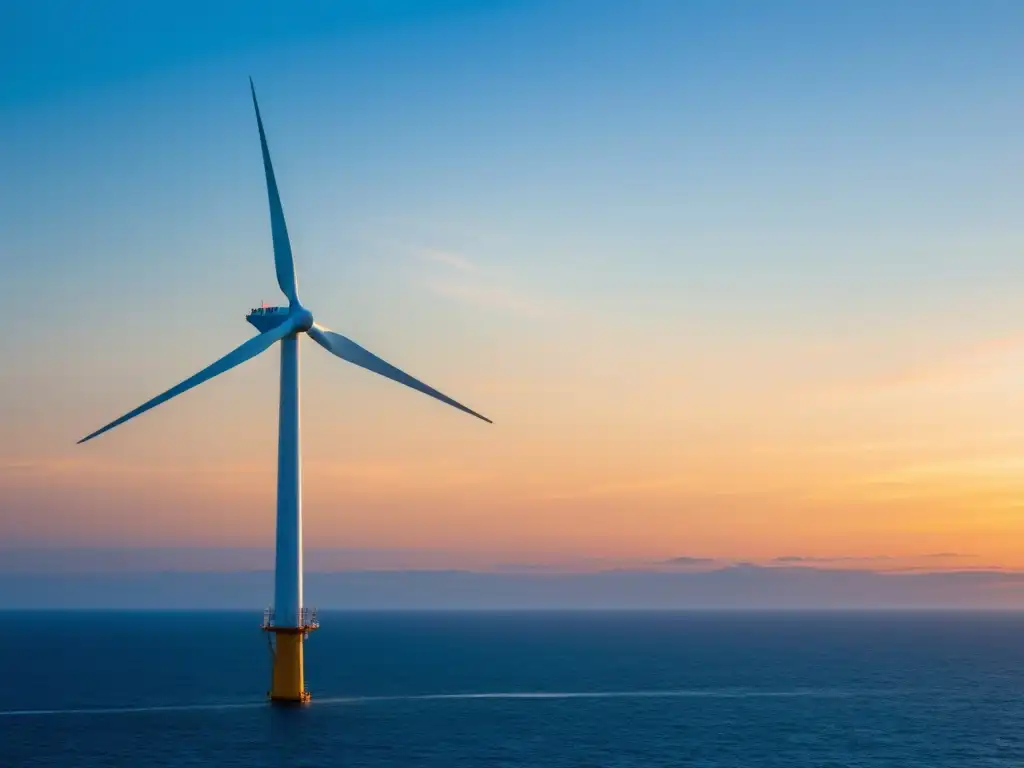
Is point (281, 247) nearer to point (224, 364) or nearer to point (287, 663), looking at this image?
point (224, 364)

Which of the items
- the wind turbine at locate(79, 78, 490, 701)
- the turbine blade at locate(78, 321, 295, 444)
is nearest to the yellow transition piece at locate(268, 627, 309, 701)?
the wind turbine at locate(79, 78, 490, 701)

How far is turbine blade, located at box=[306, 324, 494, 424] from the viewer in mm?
119625

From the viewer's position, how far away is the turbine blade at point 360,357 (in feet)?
392

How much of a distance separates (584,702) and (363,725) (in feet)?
Result: 139

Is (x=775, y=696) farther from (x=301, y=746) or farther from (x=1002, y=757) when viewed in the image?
(x=301, y=746)

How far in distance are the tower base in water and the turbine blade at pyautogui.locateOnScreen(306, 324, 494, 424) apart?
25669mm

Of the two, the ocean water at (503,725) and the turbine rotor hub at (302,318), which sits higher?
the turbine rotor hub at (302,318)

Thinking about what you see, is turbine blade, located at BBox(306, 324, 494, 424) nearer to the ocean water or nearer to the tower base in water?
the tower base in water

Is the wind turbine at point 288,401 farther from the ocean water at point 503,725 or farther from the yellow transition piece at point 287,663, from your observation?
the ocean water at point 503,725

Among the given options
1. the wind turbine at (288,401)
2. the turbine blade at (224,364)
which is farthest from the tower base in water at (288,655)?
A: the turbine blade at (224,364)

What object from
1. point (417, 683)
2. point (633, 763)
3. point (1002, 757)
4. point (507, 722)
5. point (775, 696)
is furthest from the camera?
point (417, 683)

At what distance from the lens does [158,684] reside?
→ 184000mm

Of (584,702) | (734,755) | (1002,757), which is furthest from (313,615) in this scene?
(1002,757)

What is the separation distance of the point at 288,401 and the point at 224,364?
8.40 metres
